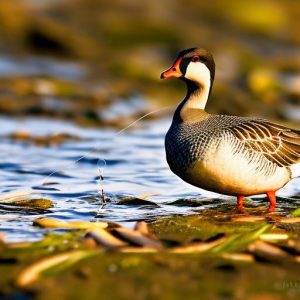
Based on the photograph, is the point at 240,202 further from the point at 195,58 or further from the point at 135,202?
the point at 195,58

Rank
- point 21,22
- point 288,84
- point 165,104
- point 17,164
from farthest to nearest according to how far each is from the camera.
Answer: point 21,22, point 288,84, point 165,104, point 17,164

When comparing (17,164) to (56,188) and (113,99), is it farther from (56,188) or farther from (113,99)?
(113,99)

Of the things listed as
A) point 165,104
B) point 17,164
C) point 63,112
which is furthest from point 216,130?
point 165,104

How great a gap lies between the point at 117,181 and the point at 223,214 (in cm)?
190

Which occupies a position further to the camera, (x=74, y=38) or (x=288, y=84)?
(x=74, y=38)

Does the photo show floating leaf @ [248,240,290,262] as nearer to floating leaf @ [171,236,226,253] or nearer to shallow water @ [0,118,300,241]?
floating leaf @ [171,236,226,253]

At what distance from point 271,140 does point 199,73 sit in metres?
0.93

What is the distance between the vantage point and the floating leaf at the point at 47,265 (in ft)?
16.9

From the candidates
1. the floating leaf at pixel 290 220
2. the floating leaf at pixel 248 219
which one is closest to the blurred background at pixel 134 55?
the floating leaf at pixel 248 219

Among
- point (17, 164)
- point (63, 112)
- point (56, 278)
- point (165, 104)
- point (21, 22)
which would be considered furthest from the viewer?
point (21, 22)

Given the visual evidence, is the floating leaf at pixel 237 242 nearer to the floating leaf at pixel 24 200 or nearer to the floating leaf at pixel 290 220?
the floating leaf at pixel 290 220

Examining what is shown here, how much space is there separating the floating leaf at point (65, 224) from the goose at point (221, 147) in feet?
4.69

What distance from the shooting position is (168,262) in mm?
5547

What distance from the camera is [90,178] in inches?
386
